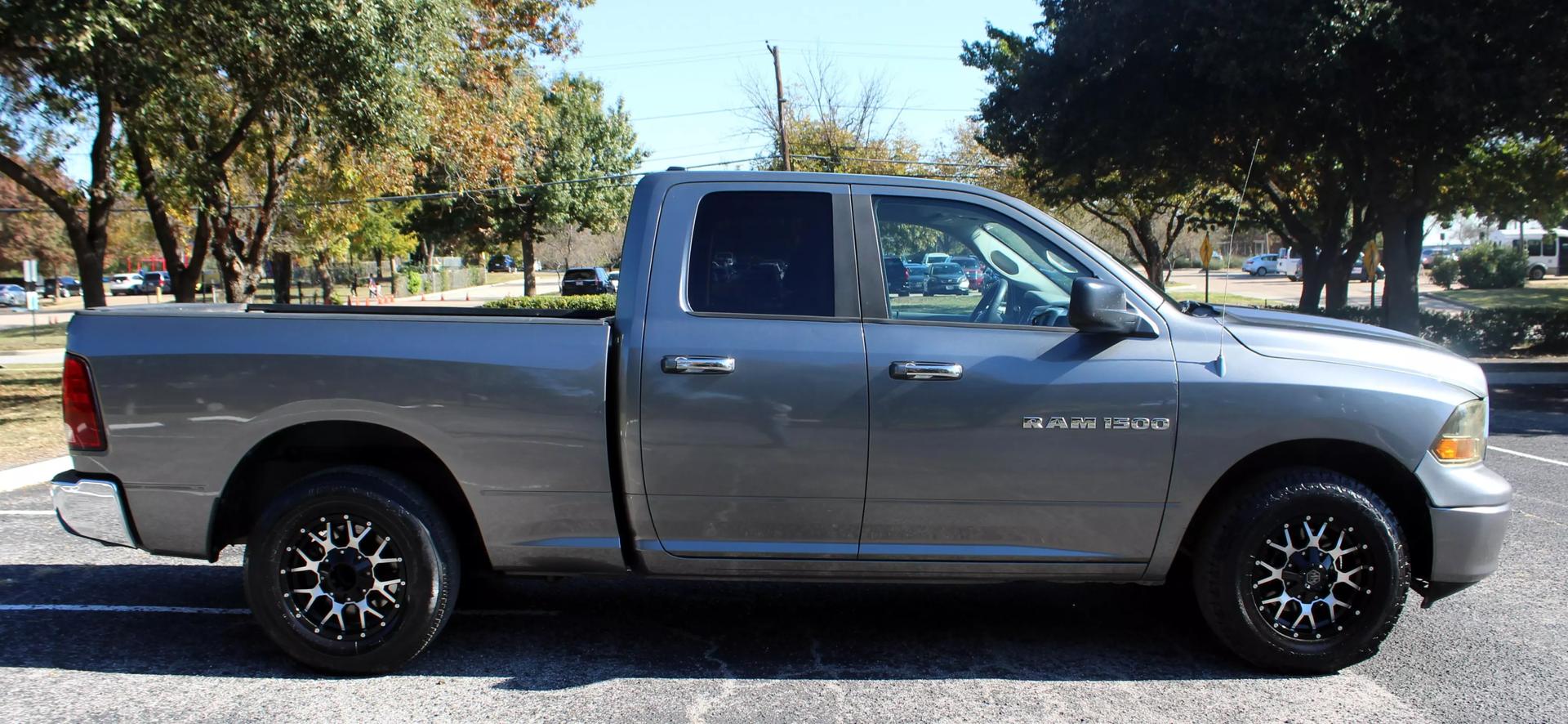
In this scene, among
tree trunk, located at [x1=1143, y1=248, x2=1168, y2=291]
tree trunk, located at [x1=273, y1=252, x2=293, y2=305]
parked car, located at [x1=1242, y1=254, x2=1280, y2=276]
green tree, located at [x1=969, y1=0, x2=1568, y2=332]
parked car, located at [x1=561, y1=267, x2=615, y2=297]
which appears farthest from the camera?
parked car, located at [x1=1242, y1=254, x2=1280, y2=276]

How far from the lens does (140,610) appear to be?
17.1 feet

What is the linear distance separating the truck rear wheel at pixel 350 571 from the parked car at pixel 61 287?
70.4 m

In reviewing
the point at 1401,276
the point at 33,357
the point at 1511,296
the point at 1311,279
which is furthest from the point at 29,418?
the point at 1511,296

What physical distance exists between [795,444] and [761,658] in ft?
3.33

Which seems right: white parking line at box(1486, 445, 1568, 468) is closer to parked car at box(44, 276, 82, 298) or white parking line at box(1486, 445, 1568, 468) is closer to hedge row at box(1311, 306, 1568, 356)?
→ hedge row at box(1311, 306, 1568, 356)

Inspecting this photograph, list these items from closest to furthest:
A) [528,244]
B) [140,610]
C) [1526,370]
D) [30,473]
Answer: [140,610] < [30,473] < [1526,370] < [528,244]

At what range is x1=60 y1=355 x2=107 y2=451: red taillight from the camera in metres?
4.26

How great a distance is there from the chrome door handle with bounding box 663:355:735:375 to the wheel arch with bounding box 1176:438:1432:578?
6.34 ft

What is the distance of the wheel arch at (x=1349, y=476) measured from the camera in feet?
14.2

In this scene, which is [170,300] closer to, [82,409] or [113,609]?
[113,609]

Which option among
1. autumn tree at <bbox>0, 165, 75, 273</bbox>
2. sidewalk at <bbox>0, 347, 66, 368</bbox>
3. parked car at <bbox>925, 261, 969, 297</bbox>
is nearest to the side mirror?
parked car at <bbox>925, 261, 969, 297</bbox>

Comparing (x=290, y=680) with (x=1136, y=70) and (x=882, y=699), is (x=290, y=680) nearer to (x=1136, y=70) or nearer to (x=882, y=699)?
(x=882, y=699)

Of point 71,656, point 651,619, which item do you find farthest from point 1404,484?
point 71,656

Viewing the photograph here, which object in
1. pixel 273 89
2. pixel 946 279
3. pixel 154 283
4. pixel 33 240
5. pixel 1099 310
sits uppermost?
pixel 33 240
